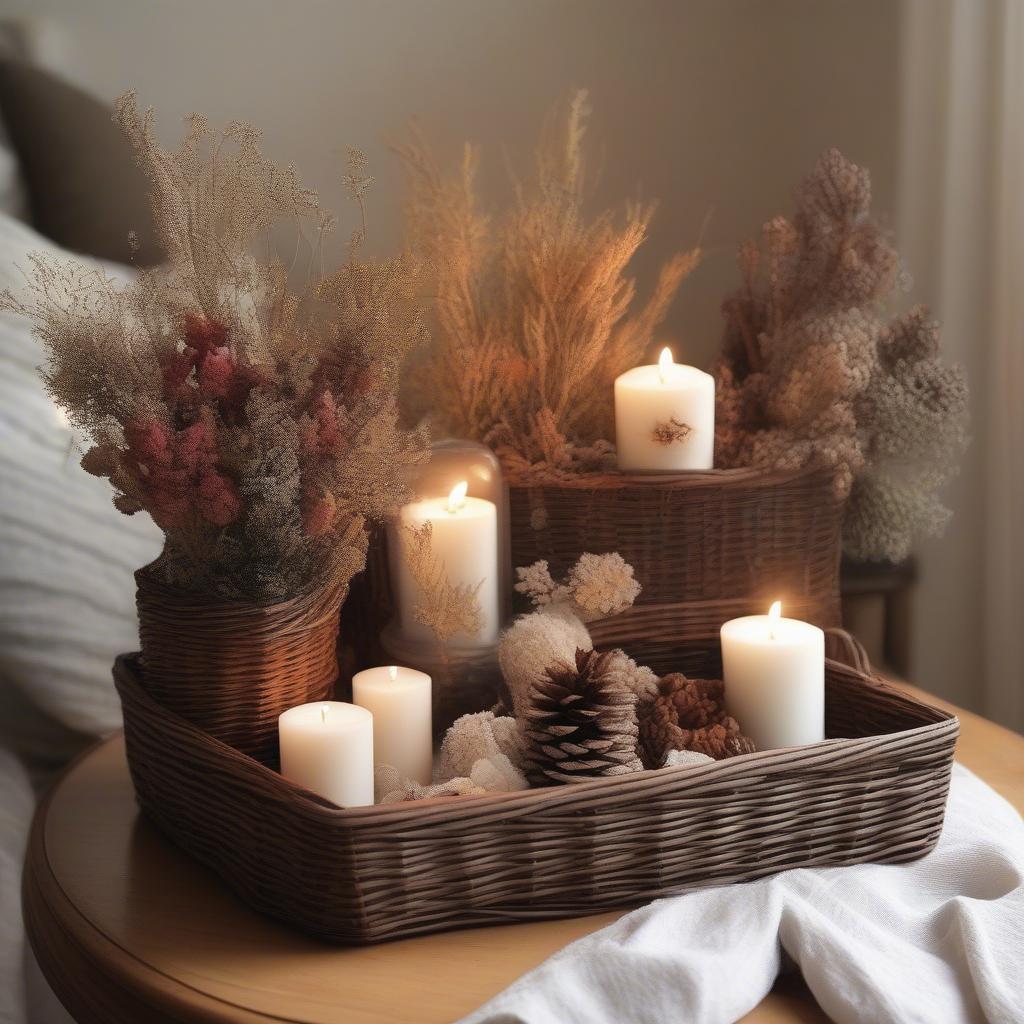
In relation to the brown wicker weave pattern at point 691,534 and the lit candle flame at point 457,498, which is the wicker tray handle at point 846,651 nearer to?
the brown wicker weave pattern at point 691,534

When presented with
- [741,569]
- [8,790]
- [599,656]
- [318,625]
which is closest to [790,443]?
[741,569]

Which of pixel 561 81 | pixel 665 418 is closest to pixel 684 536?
pixel 665 418

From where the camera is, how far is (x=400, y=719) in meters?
0.89

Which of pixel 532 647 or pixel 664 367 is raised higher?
pixel 664 367

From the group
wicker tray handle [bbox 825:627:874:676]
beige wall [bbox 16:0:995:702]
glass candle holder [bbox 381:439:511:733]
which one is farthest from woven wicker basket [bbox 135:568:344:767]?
beige wall [bbox 16:0:995:702]

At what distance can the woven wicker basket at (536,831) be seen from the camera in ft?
2.40

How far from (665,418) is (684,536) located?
0.11 metres

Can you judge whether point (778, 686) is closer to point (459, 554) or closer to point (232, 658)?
point (459, 554)

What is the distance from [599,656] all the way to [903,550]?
48 cm

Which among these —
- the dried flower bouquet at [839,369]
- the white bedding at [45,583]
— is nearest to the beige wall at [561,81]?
the white bedding at [45,583]

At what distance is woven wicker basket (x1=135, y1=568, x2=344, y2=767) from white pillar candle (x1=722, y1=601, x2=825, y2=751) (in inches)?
12.6

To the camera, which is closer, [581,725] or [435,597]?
[581,725]

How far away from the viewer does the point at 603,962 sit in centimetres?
68

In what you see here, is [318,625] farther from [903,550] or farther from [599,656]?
[903,550]
